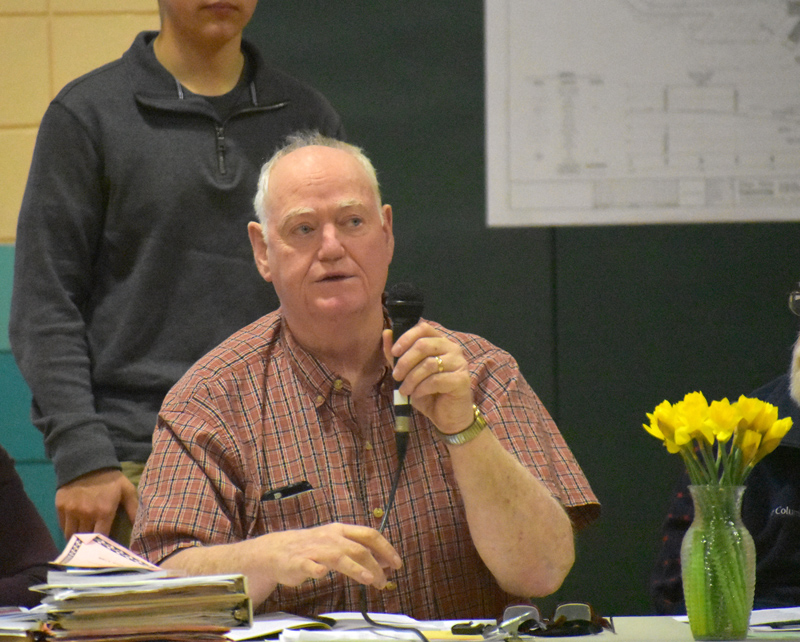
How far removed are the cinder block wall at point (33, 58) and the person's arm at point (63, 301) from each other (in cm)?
78

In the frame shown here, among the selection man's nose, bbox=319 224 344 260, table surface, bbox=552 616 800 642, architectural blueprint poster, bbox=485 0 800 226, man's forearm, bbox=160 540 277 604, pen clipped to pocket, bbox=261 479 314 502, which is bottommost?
table surface, bbox=552 616 800 642

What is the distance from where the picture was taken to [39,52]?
114 inches

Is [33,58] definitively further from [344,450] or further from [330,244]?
[344,450]

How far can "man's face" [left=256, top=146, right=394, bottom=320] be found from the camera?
1769 mm

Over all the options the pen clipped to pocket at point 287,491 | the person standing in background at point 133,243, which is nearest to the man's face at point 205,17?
the person standing in background at point 133,243

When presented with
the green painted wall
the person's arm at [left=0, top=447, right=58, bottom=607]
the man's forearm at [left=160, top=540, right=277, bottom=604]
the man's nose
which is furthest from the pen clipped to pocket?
the green painted wall

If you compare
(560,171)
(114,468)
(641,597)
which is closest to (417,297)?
(114,468)

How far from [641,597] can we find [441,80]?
1566 mm

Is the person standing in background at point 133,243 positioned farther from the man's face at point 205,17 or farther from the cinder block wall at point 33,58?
the cinder block wall at point 33,58

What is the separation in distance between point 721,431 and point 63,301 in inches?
54.5

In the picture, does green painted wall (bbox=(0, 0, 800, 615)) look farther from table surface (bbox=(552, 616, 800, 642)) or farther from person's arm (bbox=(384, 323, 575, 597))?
table surface (bbox=(552, 616, 800, 642))

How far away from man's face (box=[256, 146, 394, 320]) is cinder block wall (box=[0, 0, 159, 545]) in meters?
1.29

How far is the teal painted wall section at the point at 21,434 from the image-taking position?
9.18 ft

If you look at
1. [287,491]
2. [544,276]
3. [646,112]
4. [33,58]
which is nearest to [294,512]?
[287,491]
